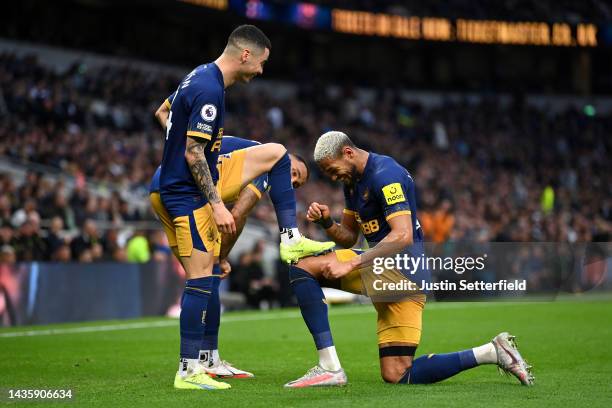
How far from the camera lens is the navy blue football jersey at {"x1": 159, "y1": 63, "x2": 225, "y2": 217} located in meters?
6.93

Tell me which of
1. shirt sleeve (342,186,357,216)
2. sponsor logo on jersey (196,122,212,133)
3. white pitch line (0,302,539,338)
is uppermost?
sponsor logo on jersey (196,122,212,133)

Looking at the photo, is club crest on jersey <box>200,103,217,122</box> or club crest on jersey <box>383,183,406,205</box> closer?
club crest on jersey <box>200,103,217,122</box>

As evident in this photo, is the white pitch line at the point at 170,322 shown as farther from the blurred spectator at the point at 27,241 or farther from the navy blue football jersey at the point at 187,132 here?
the navy blue football jersey at the point at 187,132

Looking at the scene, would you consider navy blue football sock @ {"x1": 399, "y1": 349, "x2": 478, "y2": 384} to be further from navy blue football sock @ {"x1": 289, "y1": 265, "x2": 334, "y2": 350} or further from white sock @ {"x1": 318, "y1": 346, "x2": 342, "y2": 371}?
navy blue football sock @ {"x1": 289, "y1": 265, "x2": 334, "y2": 350}

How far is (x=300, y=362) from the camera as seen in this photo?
9414 millimetres

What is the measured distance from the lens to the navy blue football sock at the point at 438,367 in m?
7.03

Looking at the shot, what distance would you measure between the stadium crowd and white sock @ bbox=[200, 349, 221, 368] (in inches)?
317

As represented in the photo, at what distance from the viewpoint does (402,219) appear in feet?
23.3

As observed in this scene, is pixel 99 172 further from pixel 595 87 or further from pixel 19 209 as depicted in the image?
pixel 595 87

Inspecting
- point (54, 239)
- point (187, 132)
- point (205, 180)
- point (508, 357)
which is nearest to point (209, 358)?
point (205, 180)

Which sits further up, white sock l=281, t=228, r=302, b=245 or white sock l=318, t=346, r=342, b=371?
white sock l=281, t=228, r=302, b=245

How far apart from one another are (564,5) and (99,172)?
2642 centimetres

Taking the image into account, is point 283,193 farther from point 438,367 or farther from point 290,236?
point 438,367

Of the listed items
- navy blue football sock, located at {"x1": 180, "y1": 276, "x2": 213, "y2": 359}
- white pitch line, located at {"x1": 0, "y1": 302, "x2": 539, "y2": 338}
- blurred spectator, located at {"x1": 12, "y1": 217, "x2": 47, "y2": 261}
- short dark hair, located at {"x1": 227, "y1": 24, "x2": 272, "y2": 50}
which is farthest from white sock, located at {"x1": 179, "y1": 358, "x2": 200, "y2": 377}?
blurred spectator, located at {"x1": 12, "y1": 217, "x2": 47, "y2": 261}
